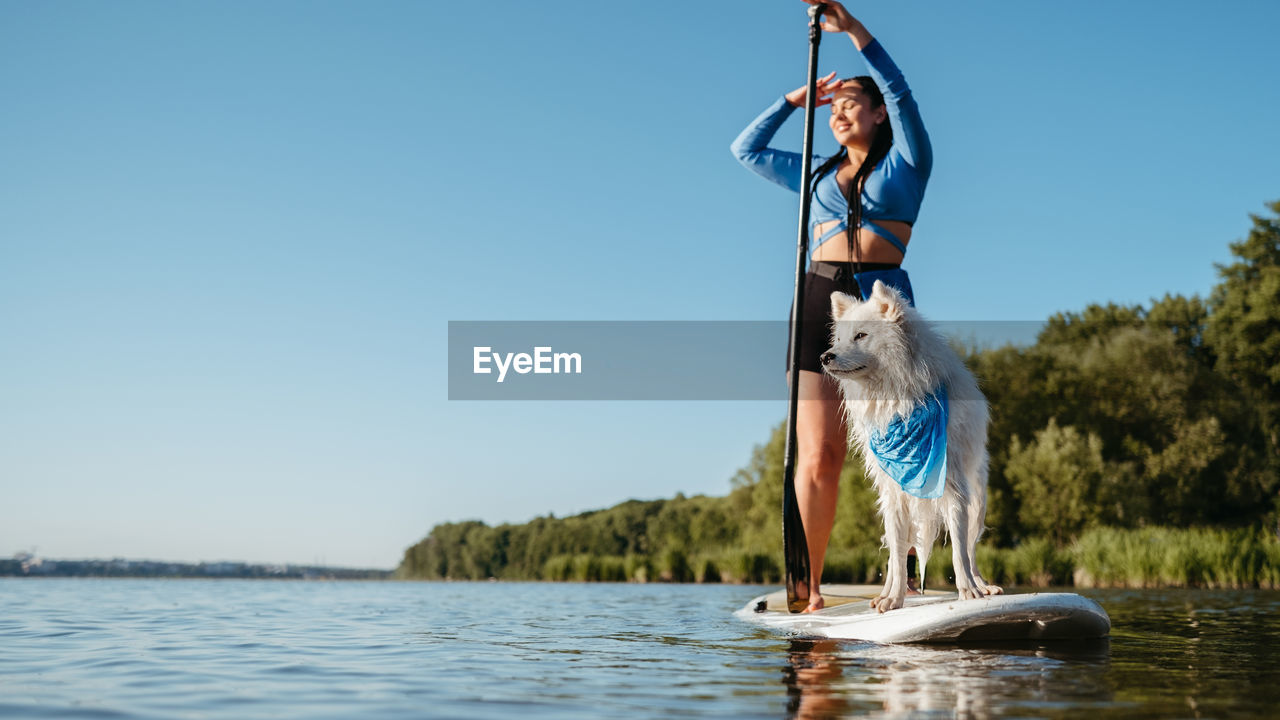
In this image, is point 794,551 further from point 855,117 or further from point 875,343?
point 855,117

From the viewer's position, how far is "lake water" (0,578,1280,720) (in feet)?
8.41

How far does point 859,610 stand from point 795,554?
46cm

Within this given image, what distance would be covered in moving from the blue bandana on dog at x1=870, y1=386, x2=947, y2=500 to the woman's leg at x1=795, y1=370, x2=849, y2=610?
0.63 m

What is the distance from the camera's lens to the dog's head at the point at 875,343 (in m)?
4.47

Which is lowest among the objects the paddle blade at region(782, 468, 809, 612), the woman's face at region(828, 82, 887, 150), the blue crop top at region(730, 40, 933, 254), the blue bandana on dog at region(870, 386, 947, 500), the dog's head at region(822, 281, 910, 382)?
the paddle blade at region(782, 468, 809, 612)

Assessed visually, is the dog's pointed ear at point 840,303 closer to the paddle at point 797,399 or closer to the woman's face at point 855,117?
the paddle at point 797,399

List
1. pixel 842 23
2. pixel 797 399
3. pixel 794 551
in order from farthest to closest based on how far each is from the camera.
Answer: pixel 797 399 < pixel 794 551 < pixel 842 23

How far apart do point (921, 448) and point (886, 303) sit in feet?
2.44

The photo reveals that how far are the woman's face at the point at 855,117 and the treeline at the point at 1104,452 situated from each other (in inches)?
579

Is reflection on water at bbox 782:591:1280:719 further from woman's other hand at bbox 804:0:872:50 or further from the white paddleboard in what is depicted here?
woman's other hand at bbox 804:0:872:50

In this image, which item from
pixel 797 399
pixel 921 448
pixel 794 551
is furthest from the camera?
pixel 797 399

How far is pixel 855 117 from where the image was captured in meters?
5.26

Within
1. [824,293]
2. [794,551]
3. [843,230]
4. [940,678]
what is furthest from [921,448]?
[940,678]

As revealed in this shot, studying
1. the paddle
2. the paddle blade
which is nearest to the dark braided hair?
the paddle
